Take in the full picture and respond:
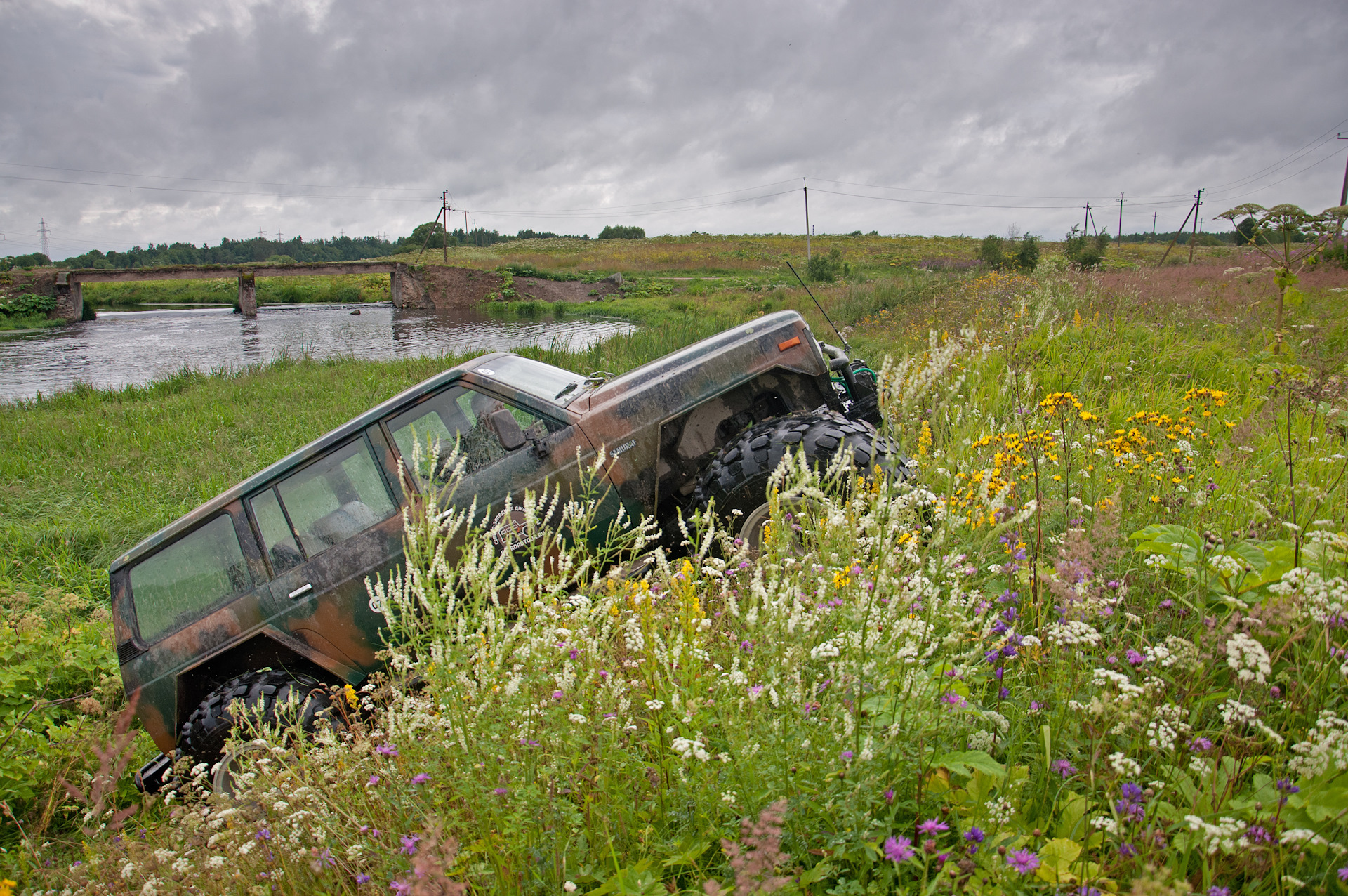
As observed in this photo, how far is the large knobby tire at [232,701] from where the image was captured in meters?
3.61

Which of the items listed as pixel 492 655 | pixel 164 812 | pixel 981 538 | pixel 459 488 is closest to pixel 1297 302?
pixel 981 538

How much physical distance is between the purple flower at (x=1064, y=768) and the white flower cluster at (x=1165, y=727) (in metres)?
0.18

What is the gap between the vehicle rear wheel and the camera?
11.8 ft

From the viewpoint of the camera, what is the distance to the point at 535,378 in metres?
4.71

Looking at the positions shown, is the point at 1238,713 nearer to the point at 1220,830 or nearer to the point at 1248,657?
the point at 1248,657

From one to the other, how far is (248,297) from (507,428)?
45.2 m

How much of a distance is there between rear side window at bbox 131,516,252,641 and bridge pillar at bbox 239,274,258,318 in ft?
138

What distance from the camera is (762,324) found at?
4539 mm

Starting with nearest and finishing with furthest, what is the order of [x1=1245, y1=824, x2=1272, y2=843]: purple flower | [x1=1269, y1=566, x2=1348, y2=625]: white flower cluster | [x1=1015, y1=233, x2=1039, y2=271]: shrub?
[x1=1245, y1=824, x2=1272, y2=843]: purple flower < [x1=1269, y1=566, x2=1348, y2=625]: white flower cluster < [x1=1015, y1=233, x2=1039, y2=271]: shrub

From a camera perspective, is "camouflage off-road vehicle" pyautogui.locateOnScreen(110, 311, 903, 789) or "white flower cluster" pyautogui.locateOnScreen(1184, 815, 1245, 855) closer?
"white flower cluster" pyautogui.locateOnScreen(1184, 815, 1245, 855)

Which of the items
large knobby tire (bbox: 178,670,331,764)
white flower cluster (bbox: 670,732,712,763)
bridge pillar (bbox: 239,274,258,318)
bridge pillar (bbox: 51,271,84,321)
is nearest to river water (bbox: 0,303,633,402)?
bridge pillar (bbox: 239,274,258,318)

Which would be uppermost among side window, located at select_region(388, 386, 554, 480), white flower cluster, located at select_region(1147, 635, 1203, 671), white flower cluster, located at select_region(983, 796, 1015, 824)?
side window, located at select_region(388, 386, 554, 480)

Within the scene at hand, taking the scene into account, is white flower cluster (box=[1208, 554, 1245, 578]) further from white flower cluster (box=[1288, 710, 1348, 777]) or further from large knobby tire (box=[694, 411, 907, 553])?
large knobby tire (box=[694, 411, 907, 553])

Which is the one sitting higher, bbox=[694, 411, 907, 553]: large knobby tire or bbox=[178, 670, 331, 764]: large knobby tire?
bbox=[694, 411, 907, 553]: large knobby tire
